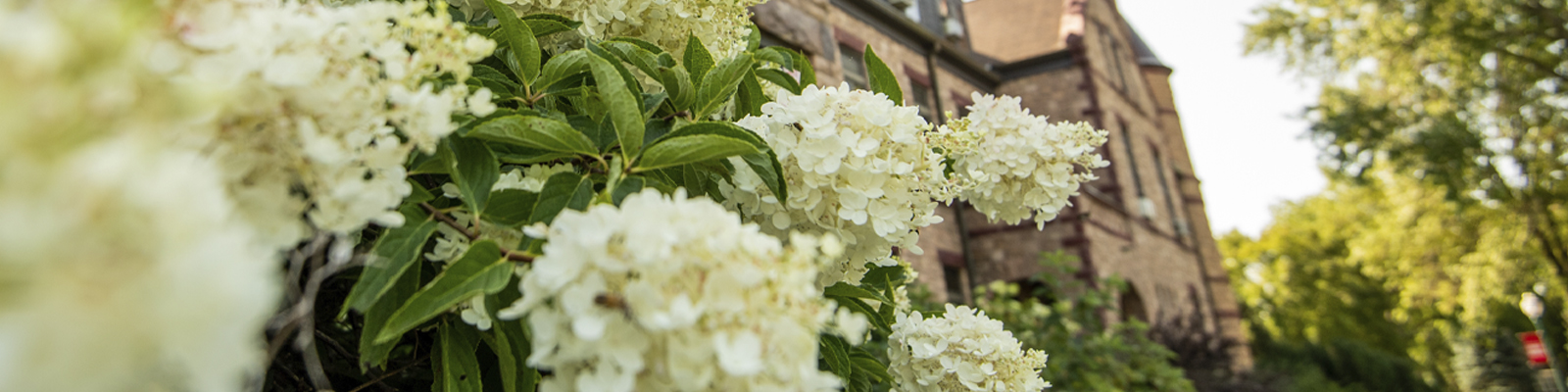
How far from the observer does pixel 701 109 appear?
157cm

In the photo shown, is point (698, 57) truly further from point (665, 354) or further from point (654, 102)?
point (665, 354)

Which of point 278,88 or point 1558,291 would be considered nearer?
point 278,88

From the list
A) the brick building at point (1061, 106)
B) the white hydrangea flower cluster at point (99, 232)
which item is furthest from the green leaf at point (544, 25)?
the brick building at point (1061, 106)

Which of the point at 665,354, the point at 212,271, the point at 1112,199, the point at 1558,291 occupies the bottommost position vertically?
the point at 1558,291

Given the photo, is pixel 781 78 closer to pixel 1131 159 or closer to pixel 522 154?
pixel 522 154

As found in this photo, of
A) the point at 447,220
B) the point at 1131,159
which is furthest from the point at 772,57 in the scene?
the point at 1131,159

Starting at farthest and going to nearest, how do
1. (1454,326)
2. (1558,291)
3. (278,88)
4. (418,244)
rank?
1. (1454,326)
2. (1558,291)
3. (418,244)
4. (278,88)

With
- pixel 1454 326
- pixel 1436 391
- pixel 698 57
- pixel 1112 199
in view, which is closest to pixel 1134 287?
pixel 1112 199

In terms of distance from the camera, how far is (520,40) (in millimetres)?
1440

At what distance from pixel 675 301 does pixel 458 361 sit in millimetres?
532

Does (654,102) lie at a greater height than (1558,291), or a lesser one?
greater

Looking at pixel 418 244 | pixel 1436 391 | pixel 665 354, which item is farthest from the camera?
pixel 1436 391

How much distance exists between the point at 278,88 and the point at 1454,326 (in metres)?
34.7

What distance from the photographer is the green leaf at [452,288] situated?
97cm
